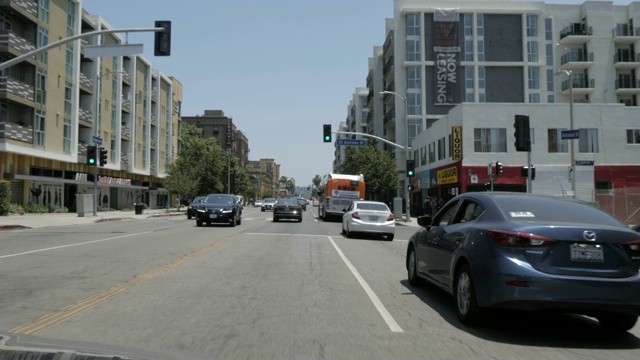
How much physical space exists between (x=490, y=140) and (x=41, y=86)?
35.0 metres

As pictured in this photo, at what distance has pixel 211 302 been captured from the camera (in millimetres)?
7598

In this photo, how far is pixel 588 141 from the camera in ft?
136

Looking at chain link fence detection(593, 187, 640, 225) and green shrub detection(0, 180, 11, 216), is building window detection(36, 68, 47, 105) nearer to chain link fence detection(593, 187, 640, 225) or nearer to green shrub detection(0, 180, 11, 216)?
green shrub detection(0, 180, 11, 216)

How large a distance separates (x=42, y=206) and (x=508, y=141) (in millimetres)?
36723

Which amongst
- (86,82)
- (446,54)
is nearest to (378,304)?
(86,82)

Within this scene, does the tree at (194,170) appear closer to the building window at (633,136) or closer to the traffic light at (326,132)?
the traffic light at (326,132)

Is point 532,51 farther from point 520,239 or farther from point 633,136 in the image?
point 520,239

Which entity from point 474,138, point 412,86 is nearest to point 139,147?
point 412,86

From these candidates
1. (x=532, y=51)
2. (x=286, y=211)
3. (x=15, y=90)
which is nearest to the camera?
(x=286, y=211)

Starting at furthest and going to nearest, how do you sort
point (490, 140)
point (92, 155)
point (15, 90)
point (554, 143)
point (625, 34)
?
1. point (625, 34)
2. point (490, 140)
3. point (554, 143)
4. point (15, 90)
5. point (92, 155)

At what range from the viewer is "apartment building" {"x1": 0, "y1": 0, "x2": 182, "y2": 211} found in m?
36.9

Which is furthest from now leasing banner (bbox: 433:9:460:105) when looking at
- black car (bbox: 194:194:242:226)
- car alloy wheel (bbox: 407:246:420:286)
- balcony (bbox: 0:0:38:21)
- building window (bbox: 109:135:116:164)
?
car alloy wheel (bbox: 407:246:420:286)

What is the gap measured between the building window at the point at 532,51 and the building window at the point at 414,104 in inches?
541

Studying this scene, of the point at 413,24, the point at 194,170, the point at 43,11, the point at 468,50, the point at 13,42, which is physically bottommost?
the point at 194,170
